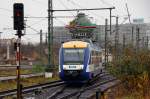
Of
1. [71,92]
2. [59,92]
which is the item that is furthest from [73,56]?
[59,92]

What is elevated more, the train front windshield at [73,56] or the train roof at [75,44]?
the train roof at [75,44]

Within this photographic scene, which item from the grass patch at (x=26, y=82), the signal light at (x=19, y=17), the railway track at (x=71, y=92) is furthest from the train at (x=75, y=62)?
the signal light at (x=19, y=17)

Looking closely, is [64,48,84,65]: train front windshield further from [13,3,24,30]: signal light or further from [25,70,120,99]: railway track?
[13,3,24,30]: signal light

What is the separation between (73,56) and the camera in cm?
3036

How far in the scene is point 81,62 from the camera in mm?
30141

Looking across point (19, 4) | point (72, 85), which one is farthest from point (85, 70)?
→ point (19, 4)

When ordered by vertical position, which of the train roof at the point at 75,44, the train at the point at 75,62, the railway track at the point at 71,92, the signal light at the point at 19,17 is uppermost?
the signal light at the point at 19,17

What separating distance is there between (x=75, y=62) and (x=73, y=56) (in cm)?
48

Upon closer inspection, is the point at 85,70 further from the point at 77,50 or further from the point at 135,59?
the point at 135,59

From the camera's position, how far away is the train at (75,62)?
2992 centimetres

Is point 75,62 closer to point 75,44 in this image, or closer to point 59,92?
point 75,44

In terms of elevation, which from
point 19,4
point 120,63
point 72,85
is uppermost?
point 19,4

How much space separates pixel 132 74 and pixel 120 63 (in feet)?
3.00

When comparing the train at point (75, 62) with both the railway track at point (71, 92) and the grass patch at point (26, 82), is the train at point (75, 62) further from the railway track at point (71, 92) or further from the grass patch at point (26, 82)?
the grass patch at point (26, 82)
